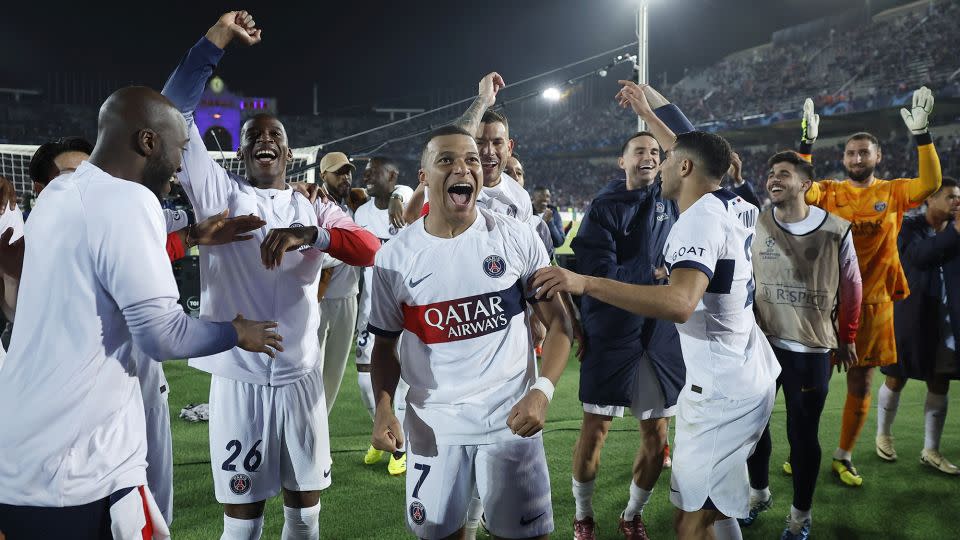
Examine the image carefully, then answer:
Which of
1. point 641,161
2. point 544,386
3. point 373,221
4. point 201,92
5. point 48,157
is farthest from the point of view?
point 373,221

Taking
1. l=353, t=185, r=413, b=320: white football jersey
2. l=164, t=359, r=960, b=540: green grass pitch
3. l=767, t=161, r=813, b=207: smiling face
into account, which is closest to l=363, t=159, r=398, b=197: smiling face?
l=353, t=185, r=413, b=320: white football jersey

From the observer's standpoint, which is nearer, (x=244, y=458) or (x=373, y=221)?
(x=244, y=458)

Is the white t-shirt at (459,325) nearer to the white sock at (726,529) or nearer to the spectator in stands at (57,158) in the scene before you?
the white sock at (726,529)

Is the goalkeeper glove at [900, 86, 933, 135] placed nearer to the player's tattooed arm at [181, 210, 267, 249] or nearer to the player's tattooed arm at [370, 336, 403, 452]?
the player's tattooed arm at [370, 336, 403, 452]

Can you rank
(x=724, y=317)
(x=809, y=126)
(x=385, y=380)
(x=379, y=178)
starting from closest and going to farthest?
(x=385, y=380) < (x=724, y=317) < (x=809, y=126) < (x=379, y=178)

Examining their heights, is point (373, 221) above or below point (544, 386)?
above

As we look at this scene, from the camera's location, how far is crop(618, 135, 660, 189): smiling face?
14.7 feet

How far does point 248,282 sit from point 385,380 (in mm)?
886

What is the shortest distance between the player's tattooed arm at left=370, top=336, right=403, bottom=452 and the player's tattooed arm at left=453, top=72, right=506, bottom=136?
1.63 m

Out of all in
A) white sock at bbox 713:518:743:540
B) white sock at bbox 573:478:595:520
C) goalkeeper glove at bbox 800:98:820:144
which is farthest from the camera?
goalkeeper glove at bbox 800:98:820:144

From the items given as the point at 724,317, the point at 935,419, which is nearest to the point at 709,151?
the point at 724,317

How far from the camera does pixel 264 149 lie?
10.7 ft

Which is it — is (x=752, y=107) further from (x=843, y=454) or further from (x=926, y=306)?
(x=843, y=454)

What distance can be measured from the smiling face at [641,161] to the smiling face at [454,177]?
1988 mm
